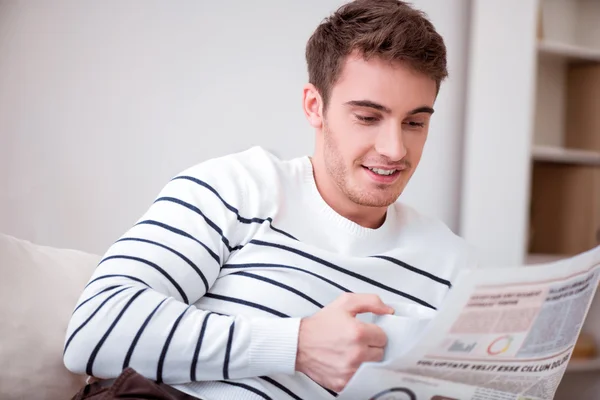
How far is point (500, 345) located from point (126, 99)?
1225 millimetres

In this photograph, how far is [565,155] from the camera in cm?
244

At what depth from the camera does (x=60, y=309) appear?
3.44 ft

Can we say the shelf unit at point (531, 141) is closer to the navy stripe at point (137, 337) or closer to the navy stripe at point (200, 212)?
the navy stripe at point (200, 212)

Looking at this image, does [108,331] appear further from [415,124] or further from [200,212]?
[415,124]

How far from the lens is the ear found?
1232 mm

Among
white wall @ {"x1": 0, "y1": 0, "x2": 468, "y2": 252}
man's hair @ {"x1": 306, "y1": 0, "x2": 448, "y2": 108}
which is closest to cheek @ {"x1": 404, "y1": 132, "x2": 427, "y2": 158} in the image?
man's hair @ {"x1": 306, "y1": 0, "x2": 448, "y2": 108}

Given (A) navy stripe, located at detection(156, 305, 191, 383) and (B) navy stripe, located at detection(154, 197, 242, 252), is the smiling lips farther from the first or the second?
(A) navy stripe, located at detection(156, 305, 191, 383)

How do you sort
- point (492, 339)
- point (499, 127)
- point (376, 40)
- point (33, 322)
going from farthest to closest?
point (499, 127) < point (376, 40) < point (33, 322) < point (492, 339)

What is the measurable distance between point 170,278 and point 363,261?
0.33 meters

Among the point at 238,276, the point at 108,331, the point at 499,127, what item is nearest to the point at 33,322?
the point at 108,331

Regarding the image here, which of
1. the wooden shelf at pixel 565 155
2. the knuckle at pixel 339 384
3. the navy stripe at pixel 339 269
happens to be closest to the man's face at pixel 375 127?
the navy stripe at pixel 339 269

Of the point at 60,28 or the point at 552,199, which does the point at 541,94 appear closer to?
the point at 552,199

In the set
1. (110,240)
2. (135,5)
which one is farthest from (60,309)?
(135,5)

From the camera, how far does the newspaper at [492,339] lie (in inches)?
29.2
